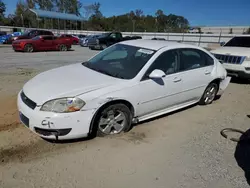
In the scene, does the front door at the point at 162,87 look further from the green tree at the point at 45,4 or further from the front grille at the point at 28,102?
the green tree at the point at 45,4

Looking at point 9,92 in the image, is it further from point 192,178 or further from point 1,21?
point 1,21

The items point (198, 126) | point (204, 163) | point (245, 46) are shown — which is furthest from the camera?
point (245, 46)

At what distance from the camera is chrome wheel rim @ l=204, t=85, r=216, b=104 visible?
5685mm

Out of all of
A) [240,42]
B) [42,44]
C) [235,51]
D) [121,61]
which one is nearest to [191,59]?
[121,61]

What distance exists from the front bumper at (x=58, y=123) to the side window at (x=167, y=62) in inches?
60.0

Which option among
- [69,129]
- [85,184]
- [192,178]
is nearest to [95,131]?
[69,129]

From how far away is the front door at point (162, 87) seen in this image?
4109 mm

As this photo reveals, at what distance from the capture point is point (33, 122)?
336 centimetres

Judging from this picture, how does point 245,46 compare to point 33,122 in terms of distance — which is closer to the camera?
point 33,122

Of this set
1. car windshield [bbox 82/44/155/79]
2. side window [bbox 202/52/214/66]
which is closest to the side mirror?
car windshield [bbox 82/44/155/79]

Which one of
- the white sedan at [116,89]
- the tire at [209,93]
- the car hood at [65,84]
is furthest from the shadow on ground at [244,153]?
the car hood at [65,84]

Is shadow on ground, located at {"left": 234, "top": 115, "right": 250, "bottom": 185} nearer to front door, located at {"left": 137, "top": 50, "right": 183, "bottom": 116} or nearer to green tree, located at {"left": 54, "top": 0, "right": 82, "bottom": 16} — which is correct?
front door, located at {"left": 137, "top": 50, "right": 183, "bottom": 116}

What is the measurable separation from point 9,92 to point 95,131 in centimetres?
369

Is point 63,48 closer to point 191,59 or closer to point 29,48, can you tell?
point 29,48
